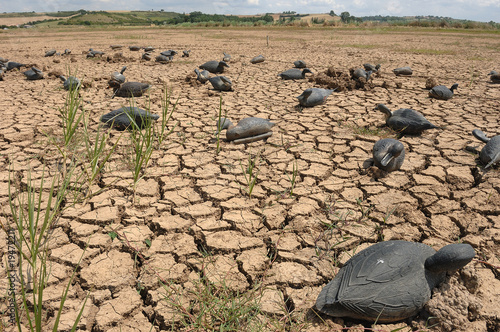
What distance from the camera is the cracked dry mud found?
1662 millimetres

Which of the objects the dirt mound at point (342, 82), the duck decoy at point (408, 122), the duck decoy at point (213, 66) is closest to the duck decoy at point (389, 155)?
the duck decoy at point (408, 122)

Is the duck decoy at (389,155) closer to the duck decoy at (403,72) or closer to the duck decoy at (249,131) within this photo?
the duck decoy at (249,131)

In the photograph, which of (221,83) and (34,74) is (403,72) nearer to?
(221,83)

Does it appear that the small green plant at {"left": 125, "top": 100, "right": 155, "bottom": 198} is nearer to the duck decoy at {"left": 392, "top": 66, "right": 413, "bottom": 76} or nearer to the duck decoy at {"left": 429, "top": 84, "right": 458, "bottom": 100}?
the duck decoy at {"left": 429, "top": 84, "right": 458, "bottom": 100}

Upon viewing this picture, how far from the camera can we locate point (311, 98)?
4531mm

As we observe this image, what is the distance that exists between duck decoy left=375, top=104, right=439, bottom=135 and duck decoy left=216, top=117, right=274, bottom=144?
1340 mm

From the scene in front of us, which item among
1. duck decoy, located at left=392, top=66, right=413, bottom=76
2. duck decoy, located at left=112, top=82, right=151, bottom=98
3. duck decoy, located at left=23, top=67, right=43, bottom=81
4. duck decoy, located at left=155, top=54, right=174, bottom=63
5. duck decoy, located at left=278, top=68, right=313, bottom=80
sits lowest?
duck decoy, located at left=112, top=82, right=151, bottom=98

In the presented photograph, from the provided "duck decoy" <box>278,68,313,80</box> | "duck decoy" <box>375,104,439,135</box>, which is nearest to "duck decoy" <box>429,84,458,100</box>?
"duck decoy" <box>375,104,439,135</box>

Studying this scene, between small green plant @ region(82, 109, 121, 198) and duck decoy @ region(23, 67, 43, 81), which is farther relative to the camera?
duck decoy @ region(23, 67, 43, 81)

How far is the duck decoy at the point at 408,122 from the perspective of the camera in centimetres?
348

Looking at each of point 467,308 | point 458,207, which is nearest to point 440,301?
point 467,308

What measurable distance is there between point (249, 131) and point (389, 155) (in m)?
1.37

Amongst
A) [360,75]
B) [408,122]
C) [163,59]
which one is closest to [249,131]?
[408,122]

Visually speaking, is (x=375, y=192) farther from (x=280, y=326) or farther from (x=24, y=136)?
(x=24, y=136)
